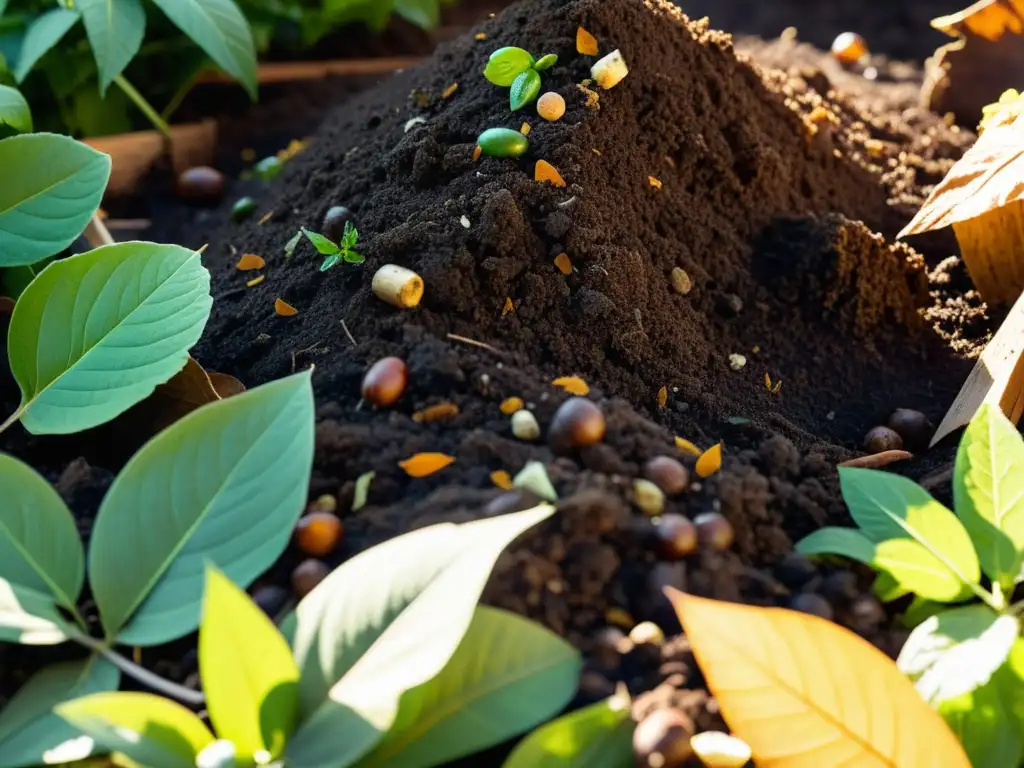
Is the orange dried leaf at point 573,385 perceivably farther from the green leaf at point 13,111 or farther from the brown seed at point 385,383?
the green leaf at point 13,111

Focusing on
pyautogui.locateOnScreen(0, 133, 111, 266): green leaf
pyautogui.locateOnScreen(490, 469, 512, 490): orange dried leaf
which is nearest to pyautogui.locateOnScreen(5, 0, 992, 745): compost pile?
pyautogui.locateOnScreen(490, 469, 512, 490): orange dried leaf

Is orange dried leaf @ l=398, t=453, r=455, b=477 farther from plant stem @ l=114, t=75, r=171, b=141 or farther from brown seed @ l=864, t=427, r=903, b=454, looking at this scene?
plant stem @ l=114, t=75, r=171, b=141

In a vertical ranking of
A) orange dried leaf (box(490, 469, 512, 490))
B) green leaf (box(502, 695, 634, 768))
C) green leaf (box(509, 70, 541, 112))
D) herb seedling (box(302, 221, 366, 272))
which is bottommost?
green leaf (box(502, 695, 634, 768))

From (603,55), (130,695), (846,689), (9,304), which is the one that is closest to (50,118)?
(9,304)

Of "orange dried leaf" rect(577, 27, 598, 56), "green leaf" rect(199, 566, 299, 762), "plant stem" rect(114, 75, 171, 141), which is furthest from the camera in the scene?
"plant stem" rect(114, 75, 171, 141)

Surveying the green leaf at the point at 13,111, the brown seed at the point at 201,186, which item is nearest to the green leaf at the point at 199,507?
the green leaf at the point at 13,111

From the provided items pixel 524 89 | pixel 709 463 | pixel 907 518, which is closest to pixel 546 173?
pixel 524 89
